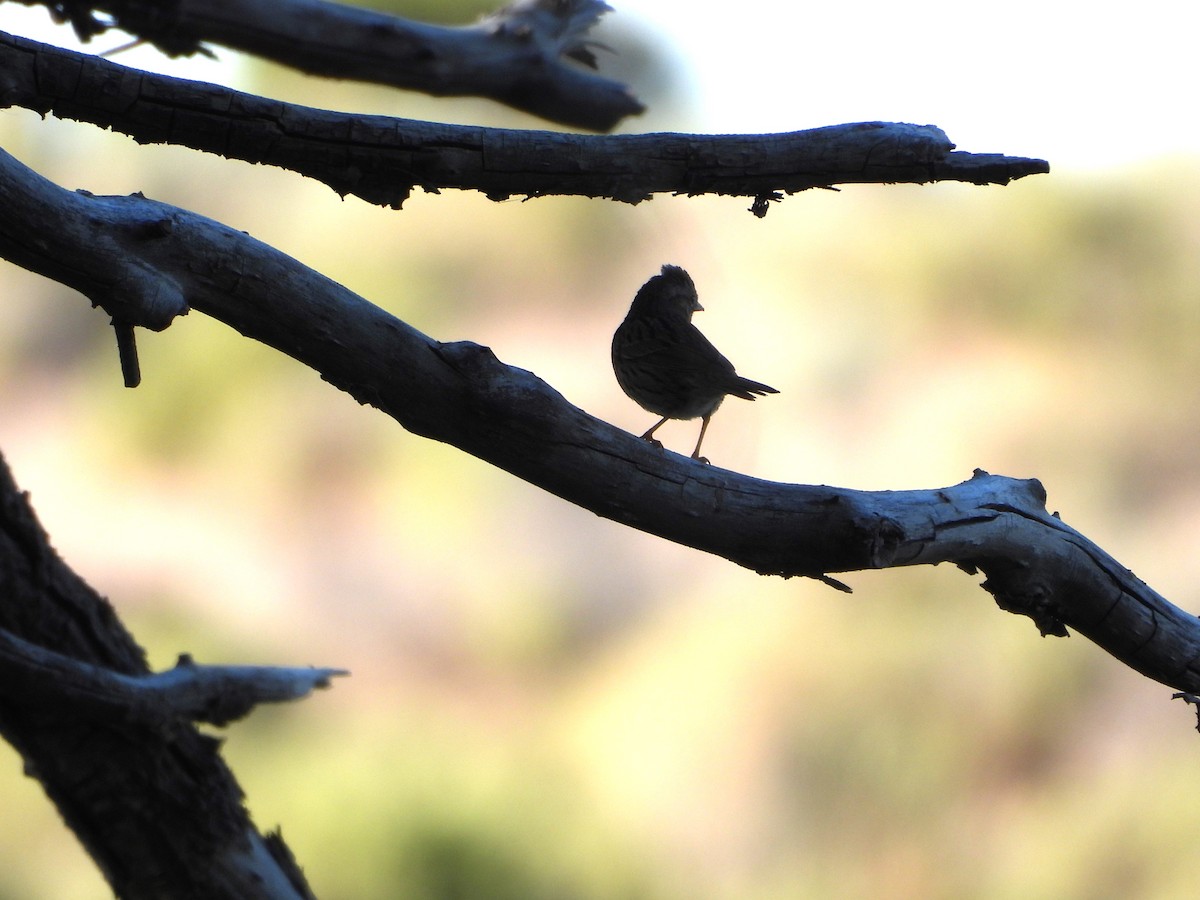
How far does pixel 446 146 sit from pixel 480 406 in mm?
620

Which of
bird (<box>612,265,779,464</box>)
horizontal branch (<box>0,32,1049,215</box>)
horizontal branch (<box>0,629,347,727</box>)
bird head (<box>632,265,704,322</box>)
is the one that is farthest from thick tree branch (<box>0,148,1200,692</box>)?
bird head (<box>632,265,704,322</box>)

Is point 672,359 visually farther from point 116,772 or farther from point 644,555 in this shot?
point 644,555

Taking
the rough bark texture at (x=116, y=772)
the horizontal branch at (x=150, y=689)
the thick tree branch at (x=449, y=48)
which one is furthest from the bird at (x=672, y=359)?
the rough bark texture at (x=116, y=772)

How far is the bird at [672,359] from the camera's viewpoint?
13.3ft

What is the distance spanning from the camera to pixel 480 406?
2.58 metres

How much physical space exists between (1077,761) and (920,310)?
481 centimetres

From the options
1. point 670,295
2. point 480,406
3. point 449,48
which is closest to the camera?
point 480,406

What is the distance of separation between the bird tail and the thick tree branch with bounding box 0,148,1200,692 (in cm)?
91

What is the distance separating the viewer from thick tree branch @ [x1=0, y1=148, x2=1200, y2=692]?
250 cm

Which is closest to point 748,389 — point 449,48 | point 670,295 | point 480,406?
point 670,295

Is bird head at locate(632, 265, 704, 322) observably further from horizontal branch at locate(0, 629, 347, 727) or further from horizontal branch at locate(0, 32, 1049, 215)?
horizontal branch at locate(0, 629, 347, 727)

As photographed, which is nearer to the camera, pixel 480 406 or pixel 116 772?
pixel 480 406

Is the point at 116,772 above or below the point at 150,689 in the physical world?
below

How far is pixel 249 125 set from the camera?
2.63 m
